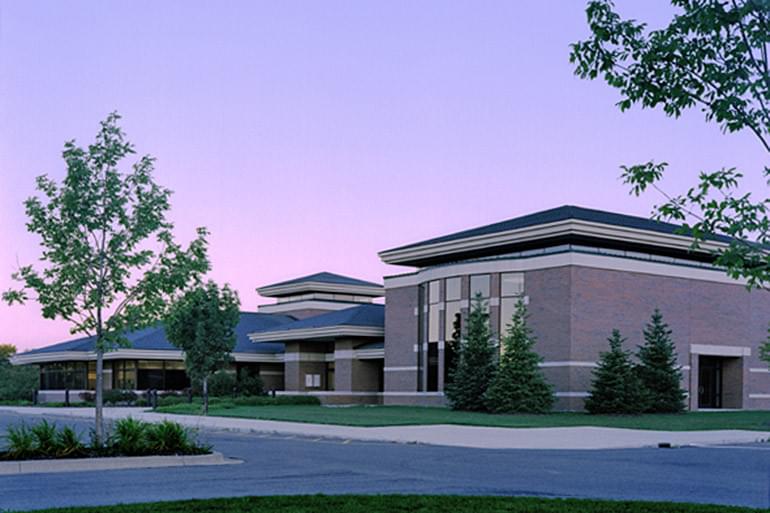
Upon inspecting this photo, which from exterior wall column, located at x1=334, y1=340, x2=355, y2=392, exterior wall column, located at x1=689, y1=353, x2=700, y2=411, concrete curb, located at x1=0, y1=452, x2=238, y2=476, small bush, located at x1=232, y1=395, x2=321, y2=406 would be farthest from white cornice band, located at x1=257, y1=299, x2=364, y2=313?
concrete curb, located at x1=0, y1=452, x2=238, y2=476

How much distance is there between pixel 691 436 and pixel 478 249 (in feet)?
77.0

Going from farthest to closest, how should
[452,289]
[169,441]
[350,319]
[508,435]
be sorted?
[350,319] → [452,289] → [508,435] → [169,441]

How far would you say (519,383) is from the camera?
143 ft

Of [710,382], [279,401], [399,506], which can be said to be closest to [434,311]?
[279,401]

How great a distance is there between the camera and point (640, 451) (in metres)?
24.7

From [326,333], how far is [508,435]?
3479 centimetres

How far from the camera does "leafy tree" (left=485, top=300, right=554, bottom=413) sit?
4325 centimetres

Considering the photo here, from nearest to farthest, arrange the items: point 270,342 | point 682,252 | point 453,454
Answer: point 453,454
point 682,252
point 270,342

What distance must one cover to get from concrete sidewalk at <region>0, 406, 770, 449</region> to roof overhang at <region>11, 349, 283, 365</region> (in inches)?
1306

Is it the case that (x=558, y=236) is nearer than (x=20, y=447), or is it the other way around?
(x=20, y=447)

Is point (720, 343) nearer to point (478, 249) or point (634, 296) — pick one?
point (634, 296)

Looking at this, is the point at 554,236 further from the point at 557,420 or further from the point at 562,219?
the point at 557,420

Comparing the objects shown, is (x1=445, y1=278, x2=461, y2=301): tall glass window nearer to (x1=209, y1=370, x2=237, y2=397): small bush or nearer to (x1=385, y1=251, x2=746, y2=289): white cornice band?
(x1=385, y1=251, x2=746, y2=289): white cornice band

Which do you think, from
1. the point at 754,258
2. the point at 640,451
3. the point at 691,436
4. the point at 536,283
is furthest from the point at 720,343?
the point at 754,258
